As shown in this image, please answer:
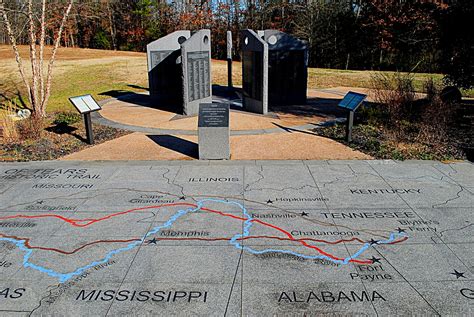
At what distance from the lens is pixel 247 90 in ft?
50.1

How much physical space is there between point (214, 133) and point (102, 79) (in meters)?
17.1

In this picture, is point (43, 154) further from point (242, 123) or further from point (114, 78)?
point (114, 78)

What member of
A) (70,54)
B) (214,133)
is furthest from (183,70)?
(70,54)

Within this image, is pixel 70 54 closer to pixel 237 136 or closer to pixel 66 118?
pixel 66 118

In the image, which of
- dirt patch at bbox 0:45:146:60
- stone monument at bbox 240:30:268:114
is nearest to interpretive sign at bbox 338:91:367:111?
stone monument at bbox 240:30:268:114

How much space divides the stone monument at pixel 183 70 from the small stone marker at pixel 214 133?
178 inches

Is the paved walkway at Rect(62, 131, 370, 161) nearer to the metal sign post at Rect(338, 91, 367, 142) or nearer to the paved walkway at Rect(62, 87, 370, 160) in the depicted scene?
the paved walkway at Rect(62, 87, 370, 160)

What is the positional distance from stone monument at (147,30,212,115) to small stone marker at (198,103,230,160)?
453 cm

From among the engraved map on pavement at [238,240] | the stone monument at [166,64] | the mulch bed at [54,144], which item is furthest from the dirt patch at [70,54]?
the engraved map on pavement at [238,240]

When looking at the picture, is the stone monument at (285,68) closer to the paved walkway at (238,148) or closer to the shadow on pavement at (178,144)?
the paved walkway at (238,148)

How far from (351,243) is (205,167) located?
4.29 m

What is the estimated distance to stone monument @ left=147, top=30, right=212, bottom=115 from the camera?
550 inches

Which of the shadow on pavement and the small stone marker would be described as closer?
the small stone marker

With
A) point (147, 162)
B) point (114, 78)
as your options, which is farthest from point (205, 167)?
point (114, 78)
